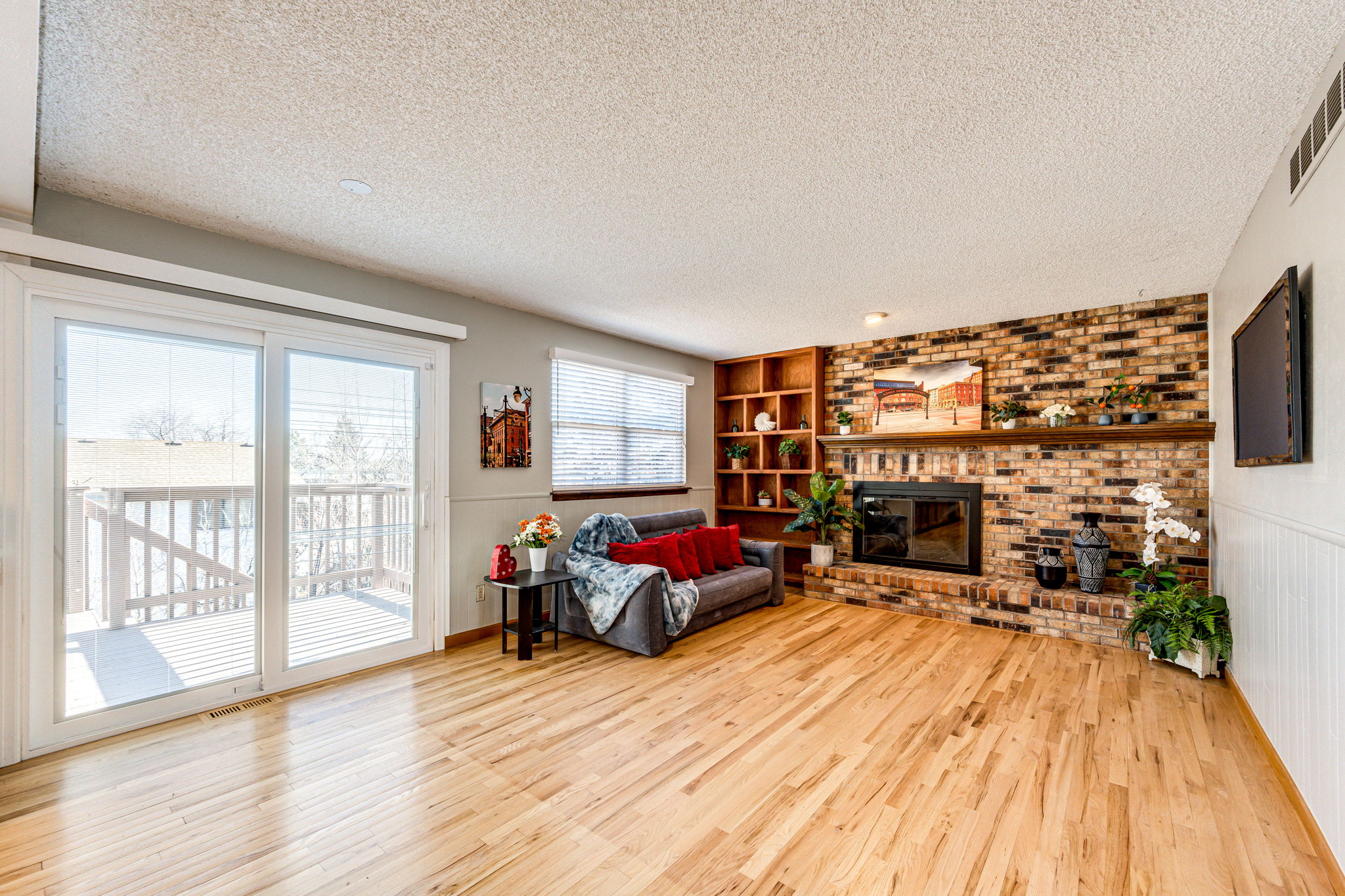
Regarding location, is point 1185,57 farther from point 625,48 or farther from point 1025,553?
point 1025,553

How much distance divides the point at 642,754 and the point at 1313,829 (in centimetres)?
249

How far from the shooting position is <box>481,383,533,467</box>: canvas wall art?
4.38 meters

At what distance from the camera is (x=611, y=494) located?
17.7ft

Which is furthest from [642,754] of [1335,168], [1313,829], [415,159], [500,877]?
[1335,168]

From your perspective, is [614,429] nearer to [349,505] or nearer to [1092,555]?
[349,505]

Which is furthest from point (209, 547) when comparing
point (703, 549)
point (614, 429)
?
point (703, 549)

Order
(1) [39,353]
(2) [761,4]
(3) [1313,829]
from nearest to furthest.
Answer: (2) [761,4]
(3) [1313,829]
(1) [39,353]

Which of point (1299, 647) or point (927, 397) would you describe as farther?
point (927, 397)

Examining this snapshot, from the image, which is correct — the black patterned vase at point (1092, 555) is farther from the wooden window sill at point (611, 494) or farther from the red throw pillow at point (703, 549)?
the wooden window sill at point (611, 494)

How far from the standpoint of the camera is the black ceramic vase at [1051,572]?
4586 mm

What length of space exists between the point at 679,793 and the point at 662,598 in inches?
66.7

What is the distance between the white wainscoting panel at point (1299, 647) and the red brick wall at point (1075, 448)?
1.36m

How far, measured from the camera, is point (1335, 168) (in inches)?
69.2

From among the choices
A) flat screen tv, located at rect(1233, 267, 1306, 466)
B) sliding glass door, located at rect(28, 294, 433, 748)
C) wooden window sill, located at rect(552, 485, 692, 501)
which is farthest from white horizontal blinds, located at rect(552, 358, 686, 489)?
flat screen tv, located at rect(1233, 267, 1306, 466)
